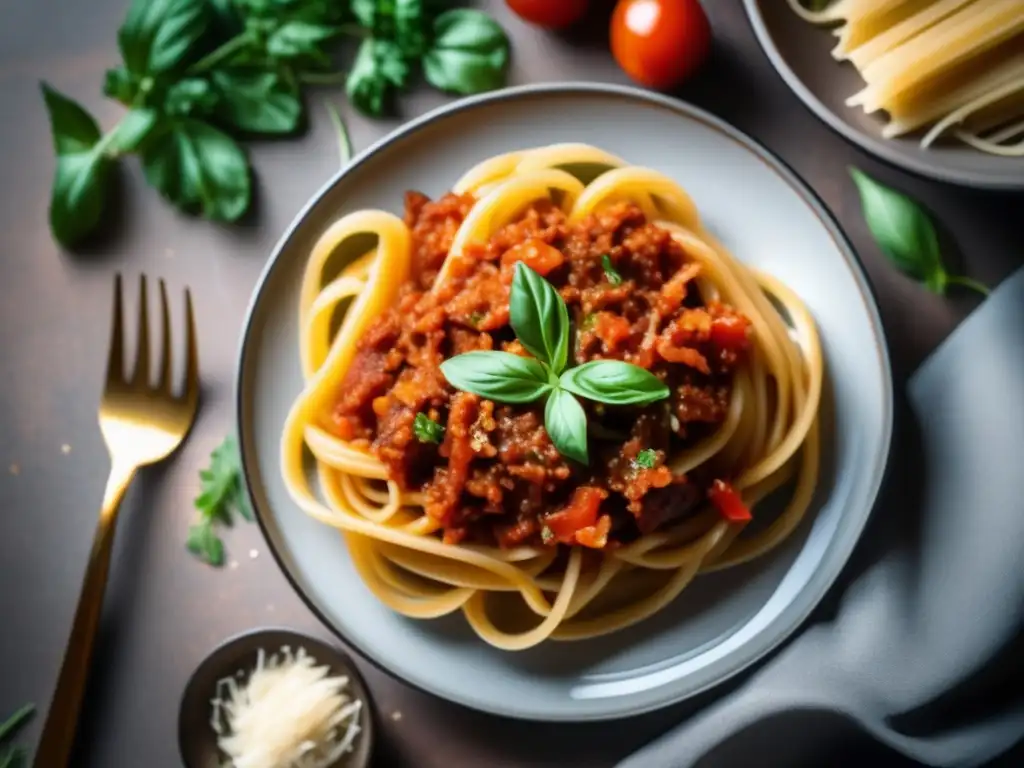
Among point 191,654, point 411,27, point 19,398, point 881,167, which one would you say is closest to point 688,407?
point 881,167

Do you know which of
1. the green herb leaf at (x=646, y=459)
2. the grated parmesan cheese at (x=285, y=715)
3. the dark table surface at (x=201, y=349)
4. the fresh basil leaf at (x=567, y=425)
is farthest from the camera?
the dark table surface at (x=201, y=349)

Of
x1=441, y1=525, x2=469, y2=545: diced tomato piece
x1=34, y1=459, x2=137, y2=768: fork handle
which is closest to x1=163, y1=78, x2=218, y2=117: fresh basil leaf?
x1=34, y1=459, x2=137, y2=768: fork handle

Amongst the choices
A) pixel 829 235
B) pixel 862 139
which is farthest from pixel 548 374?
pixel 862 139

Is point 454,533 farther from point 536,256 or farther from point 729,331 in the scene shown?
point 729,331

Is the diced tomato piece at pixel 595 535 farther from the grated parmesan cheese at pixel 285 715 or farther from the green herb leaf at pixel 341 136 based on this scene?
the green herb leaf at pixel 341 136

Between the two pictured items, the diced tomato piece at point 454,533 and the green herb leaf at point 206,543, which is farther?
the green herb leaf at point 206,543

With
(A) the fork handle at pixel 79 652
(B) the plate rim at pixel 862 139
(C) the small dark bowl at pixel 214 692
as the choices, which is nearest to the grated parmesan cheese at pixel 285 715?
(C) the small dark bowl at pixel 214 692

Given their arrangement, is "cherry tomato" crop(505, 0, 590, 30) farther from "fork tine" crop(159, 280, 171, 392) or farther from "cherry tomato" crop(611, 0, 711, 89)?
"fork tine" crop(159, 280, 171, 392)
